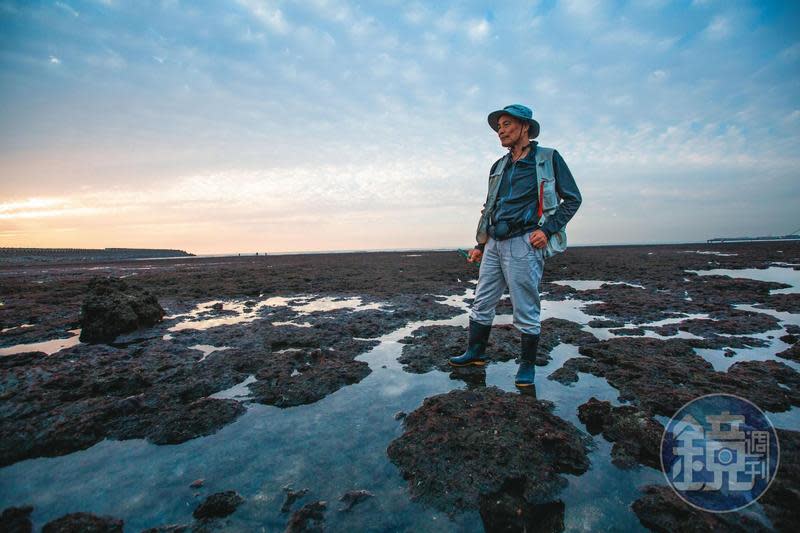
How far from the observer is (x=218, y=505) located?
5.93 ft

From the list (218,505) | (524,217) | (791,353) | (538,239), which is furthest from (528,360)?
(791,353)

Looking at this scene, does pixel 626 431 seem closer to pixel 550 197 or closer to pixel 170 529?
pixel 550 197

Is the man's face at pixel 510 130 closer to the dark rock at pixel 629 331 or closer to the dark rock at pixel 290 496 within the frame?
the dark rock at pixel 290 496

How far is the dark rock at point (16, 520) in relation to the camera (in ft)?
5.47

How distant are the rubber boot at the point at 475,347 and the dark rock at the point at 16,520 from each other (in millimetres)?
3354

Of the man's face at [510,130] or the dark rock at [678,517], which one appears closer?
the dark rock at [678,517]

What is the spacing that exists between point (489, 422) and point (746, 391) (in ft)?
7.98

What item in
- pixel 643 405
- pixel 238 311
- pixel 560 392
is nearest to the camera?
pixel 643 405

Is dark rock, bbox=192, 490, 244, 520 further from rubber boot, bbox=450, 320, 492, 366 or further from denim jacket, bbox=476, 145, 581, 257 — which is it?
denim jacket, bbox=476, 145, 581, 257

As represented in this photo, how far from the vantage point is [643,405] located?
2816 millimetres

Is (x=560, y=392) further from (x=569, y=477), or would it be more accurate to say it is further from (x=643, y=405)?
(x=569, y=477)

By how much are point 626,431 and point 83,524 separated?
10.6ft

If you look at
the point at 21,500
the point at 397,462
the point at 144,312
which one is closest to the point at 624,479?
the point at 397,462

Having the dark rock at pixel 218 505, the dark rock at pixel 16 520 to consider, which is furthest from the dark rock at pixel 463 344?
the dark rock at pixel 16 520
